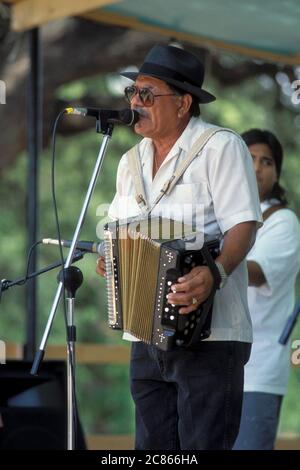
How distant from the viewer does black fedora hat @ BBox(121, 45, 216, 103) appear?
3525mm

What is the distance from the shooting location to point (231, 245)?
10.7 feet

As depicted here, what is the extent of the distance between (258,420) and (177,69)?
64.8 inches

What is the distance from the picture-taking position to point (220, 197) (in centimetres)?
333

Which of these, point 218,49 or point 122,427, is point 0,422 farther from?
point 122,427

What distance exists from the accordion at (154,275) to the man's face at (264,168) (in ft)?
4.39

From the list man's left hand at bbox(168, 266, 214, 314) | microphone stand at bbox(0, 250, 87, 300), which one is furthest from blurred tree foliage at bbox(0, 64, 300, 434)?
man's left hand at bbox(168, 266, 214, 314)

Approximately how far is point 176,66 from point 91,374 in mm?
12371

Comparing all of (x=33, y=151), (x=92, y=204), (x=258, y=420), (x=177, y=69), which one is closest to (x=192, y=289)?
(x=177, y=69)

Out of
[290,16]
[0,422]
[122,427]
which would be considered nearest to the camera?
[0,422]

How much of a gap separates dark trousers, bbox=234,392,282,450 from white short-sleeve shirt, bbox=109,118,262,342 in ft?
3.67

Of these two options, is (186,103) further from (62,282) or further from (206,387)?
(206,387)

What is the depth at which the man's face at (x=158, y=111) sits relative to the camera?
138 inches

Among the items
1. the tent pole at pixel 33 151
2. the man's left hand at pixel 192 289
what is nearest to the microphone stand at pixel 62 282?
the man's left hand at pixel 192 289

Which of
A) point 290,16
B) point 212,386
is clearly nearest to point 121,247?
point 212,386
